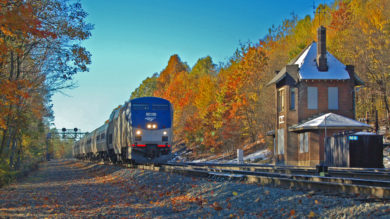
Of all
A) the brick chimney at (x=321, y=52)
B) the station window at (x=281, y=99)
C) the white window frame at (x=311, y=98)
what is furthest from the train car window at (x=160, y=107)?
the brick chimney at (x=321, y=52)

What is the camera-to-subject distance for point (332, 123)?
1122 inches

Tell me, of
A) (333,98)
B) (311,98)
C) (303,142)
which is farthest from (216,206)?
(333,98)

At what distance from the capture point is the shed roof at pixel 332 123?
27797 mm

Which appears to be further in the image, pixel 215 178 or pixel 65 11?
pixel 65 11

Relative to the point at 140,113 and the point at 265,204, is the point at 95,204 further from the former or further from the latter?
the point at 140,113

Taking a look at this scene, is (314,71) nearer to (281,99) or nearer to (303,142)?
(281,99)

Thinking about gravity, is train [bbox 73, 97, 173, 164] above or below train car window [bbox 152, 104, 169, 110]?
below

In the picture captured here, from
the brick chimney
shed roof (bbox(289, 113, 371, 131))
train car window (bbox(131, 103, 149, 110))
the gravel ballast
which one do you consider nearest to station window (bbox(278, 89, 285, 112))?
the brick chimney

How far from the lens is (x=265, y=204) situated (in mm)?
8281

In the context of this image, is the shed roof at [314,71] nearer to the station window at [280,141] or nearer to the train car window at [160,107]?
the station window at [280,141]

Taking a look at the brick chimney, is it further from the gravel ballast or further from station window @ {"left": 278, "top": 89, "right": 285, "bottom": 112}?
the gravel ballast

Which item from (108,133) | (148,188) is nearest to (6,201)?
(148,188)

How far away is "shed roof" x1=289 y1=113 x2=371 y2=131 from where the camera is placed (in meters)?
27.8

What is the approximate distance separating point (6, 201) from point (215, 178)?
21.8ft
